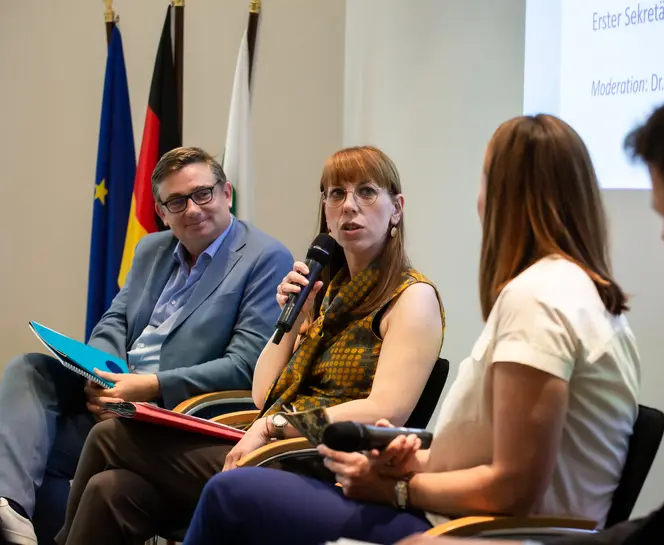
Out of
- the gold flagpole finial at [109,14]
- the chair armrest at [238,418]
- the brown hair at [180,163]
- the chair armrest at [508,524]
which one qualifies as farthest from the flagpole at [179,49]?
the chair armrest at [508,524]

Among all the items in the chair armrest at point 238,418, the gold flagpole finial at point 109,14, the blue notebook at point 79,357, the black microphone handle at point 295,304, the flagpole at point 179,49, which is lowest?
the chair armrest at point 238,418

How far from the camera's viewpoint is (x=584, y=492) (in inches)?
60.5

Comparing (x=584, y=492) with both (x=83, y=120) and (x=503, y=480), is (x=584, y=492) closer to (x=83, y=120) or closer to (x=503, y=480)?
(x=503, y=480)

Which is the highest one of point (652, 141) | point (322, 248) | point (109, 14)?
point (109, 14)

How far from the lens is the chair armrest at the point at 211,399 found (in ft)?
8.46

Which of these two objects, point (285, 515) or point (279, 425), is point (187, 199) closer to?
point (279, 425)

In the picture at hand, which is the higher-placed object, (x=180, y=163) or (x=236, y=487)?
(x=180, y=163)

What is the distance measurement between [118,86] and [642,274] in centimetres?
269

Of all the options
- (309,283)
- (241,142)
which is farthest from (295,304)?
(241,142)

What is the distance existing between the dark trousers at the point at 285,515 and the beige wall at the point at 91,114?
2.84 m

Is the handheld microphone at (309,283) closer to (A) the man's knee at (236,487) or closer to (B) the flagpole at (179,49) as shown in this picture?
(A) the man's knee at (236,487)

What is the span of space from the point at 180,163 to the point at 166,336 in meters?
0.60

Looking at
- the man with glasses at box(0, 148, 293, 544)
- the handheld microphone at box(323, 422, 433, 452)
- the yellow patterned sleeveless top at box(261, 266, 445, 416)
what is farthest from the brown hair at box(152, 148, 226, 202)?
the handheld microphone at box(323, 422, 433, 452)

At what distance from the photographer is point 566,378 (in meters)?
1.41
